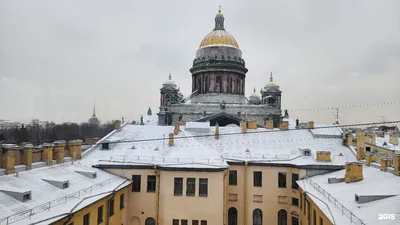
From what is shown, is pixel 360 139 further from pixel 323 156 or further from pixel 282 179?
pixel 282 179

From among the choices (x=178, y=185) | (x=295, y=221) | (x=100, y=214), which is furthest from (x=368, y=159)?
(x=100, y=214)

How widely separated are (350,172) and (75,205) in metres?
16.7

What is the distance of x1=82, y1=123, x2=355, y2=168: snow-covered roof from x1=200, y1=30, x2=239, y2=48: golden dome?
24931 mm

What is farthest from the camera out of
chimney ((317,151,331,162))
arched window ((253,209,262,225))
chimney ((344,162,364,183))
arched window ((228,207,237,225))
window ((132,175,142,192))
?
arched window ((228,207,237,225))

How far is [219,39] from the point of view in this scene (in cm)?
6072

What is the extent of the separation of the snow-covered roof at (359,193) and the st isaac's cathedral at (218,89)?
27.4 metres

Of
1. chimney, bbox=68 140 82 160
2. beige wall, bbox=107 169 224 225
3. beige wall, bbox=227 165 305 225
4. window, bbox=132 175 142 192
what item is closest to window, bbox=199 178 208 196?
beige wall, bbox=107 169 224 225

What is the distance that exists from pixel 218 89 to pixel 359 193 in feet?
135

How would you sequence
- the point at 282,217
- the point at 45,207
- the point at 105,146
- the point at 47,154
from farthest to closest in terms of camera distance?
1. the point at 105,146
2. the point at 282,217
3. the point at 47,154
4. the point at 45,207

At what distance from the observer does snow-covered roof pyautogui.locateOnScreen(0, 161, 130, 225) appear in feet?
54.4

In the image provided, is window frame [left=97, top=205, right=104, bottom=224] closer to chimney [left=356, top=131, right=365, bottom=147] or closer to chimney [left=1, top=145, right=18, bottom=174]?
chimney [left=1, top=145, right=18, bottom=174]

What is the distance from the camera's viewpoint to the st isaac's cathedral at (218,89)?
53.8 m

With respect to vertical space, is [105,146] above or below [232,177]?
above

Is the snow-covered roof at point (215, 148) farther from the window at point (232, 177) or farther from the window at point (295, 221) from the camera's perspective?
the window at point (295, 221)
